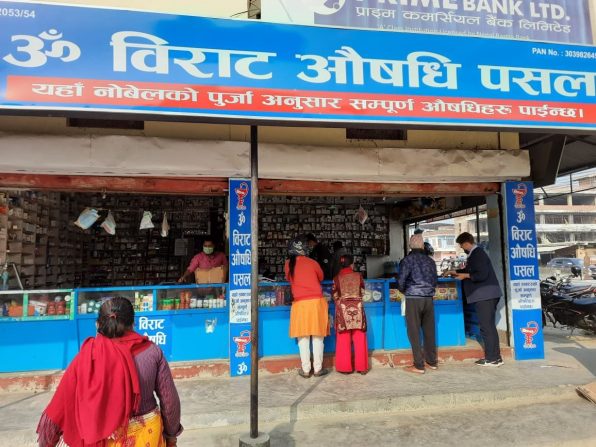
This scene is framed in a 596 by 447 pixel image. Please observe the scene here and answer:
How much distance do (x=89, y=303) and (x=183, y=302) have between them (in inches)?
42.3

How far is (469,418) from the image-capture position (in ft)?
13.8

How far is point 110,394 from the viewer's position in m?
1.92

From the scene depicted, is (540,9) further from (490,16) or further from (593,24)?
(593,24)

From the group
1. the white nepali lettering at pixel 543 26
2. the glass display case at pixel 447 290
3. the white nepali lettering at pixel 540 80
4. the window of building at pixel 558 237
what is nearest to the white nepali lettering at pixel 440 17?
the white nepali lettering at pixel 543 26

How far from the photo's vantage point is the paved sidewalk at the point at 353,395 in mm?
4098

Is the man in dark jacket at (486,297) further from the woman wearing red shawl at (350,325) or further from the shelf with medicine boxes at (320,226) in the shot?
the shelf with medicine boxes at (320,226)

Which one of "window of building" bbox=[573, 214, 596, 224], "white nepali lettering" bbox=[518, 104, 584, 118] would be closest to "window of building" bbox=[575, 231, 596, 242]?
"window of building" bbox=[573, 214, 596, 224]

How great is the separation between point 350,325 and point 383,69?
2.94 m

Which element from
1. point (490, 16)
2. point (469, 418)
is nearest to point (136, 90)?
point (490, 16)

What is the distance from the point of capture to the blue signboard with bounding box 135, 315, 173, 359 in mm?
5164

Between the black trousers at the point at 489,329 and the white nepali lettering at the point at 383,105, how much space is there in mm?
3136

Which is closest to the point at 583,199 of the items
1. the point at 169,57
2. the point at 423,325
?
the point at 423,325

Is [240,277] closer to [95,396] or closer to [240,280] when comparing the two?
[240,280]

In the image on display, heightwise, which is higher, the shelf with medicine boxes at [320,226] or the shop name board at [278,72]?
the shop name board at [278,72]
